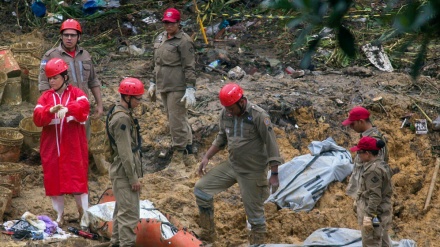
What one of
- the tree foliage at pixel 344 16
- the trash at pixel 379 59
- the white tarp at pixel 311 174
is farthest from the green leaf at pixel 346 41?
the trash at pixel 379 59

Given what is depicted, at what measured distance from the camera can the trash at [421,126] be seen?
12.1 meters

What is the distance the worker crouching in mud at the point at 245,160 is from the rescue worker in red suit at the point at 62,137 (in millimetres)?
1252

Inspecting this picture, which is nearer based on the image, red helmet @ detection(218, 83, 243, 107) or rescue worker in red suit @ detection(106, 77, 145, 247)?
rescue worker in red suit @ detection(106, 77, 145, 247)

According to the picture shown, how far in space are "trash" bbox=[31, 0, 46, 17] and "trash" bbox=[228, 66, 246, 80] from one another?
388 cm

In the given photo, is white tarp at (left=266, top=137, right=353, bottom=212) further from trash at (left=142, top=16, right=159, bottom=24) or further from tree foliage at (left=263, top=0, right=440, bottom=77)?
tree foliage at (left=263, top=0, right=440, bottom=77)

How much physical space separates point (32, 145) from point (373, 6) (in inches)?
288

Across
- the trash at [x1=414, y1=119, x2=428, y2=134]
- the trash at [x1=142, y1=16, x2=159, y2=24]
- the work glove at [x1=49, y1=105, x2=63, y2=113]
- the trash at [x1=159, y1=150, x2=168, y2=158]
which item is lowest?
the trash at [x1=414, y1=119, x2=428, y2=134]

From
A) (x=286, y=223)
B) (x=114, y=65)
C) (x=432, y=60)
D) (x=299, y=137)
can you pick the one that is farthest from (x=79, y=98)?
(x=432, y=60)

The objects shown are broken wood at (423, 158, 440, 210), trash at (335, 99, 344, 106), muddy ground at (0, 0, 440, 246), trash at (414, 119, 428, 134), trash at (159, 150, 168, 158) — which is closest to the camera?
muddy ground at (0, 0, 440, 246)

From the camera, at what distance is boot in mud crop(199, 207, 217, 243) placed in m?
9.08

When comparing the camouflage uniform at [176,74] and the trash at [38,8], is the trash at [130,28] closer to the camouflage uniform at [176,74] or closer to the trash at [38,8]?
the trash at [38,8]

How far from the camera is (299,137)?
38.7ft

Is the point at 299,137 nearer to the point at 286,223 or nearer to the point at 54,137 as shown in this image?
the point at 286,223

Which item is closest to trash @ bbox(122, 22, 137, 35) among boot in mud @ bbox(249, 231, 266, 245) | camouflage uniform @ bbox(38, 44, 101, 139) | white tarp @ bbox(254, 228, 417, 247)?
camouflage uniform @ bbox(38, 44, 101, 139)
